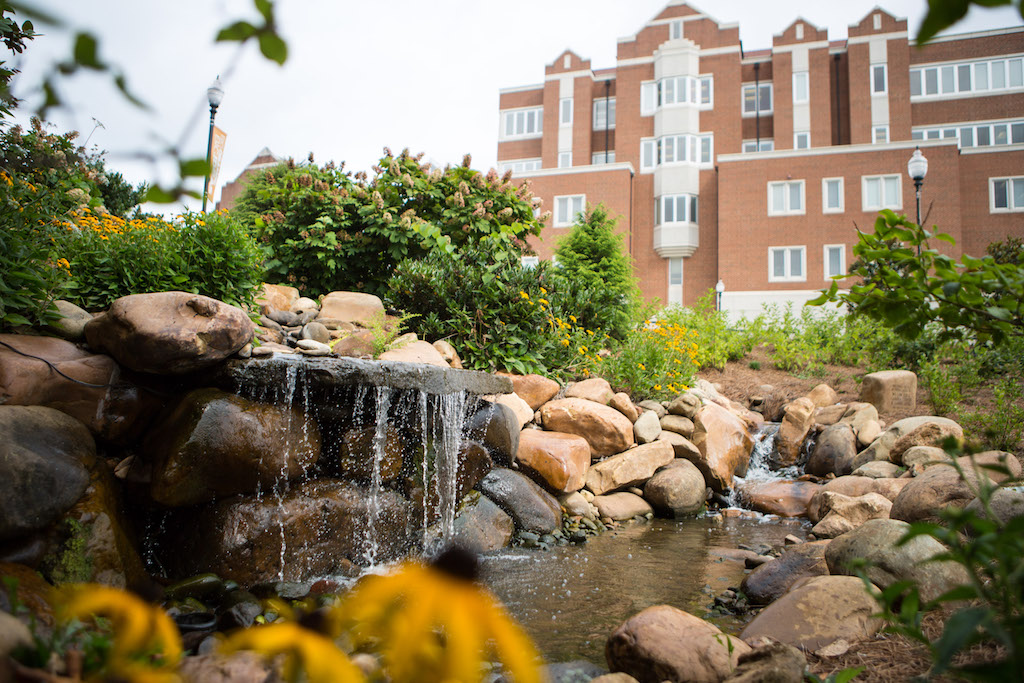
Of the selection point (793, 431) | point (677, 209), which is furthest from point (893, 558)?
point (677, 209)

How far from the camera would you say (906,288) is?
174 centimetres

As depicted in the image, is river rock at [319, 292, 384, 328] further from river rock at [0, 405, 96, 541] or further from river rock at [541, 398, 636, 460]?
river rock at [0, 405, 96, 541]

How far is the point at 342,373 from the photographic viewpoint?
508 cm

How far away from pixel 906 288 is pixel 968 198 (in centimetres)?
3139

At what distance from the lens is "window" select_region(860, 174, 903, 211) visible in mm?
25312

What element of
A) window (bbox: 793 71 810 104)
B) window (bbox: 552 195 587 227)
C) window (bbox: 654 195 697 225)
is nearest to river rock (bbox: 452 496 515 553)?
window (bbox: 552 195 587 227)

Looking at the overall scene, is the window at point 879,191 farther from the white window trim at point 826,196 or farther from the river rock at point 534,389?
the river rock at point 534,389

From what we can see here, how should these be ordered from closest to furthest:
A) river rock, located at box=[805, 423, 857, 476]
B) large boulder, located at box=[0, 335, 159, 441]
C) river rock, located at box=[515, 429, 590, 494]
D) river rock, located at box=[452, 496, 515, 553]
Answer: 1. large boulder, located at box=[0, 335, 159, 441]
2. river rock, located at box=[452, 496, 515, 553]
3. river rock, located at box=[515, 429, 590, 494]
4. river rock, located at box=[805, 423, 857, 476]

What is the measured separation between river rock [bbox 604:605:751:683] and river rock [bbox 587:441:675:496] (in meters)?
4.32

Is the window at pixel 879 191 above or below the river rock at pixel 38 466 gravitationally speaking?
above

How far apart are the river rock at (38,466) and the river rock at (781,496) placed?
7.53 meters

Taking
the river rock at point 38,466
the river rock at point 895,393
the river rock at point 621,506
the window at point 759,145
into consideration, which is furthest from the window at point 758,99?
the river rock at point 38,466

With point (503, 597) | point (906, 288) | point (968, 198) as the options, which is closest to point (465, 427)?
point (503, 597)

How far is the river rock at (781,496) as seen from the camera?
7852 millimetres
